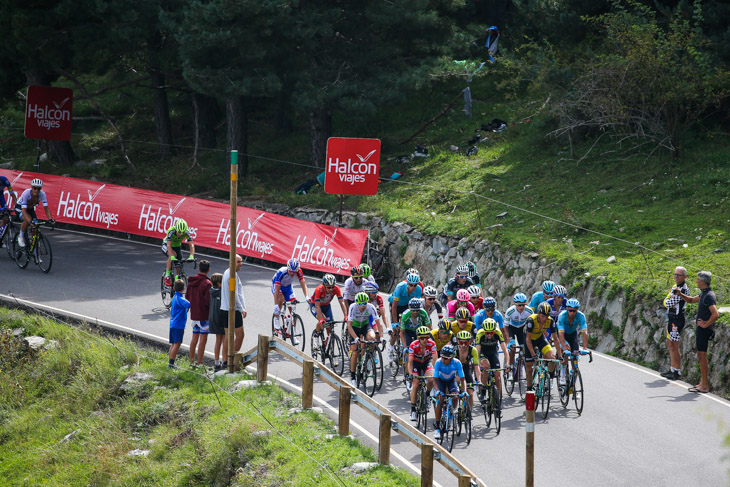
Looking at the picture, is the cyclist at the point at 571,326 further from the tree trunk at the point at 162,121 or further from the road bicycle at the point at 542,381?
the tree trunk at the point at 162,121

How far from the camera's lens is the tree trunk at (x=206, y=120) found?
3291cm

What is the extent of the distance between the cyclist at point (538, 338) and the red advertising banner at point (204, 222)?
865 cm

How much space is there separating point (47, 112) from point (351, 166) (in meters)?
14.5

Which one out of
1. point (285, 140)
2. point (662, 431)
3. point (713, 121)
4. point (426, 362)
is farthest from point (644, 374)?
point (285, 140)

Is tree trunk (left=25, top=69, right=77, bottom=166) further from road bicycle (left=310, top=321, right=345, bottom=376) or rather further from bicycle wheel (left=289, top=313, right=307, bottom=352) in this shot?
road bicycle (left=310, top=321, right=345, bottom=376)

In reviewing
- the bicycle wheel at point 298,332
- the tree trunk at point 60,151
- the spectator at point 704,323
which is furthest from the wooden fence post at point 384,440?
the tree trunk at point 60,151

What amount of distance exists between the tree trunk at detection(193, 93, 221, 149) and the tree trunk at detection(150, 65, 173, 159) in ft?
5.02

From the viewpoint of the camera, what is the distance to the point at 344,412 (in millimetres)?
11766

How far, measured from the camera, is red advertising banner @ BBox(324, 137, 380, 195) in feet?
73.9

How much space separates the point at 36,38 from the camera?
91.5 feet

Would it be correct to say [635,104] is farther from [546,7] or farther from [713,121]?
[546,7]

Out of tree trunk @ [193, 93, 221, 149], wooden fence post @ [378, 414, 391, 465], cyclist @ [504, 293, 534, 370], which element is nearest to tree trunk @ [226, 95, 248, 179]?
tree trunk @ [193, 93, 221, 149]

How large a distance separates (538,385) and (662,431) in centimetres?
197

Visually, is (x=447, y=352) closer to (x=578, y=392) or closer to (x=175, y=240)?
(x=578, y=392)
